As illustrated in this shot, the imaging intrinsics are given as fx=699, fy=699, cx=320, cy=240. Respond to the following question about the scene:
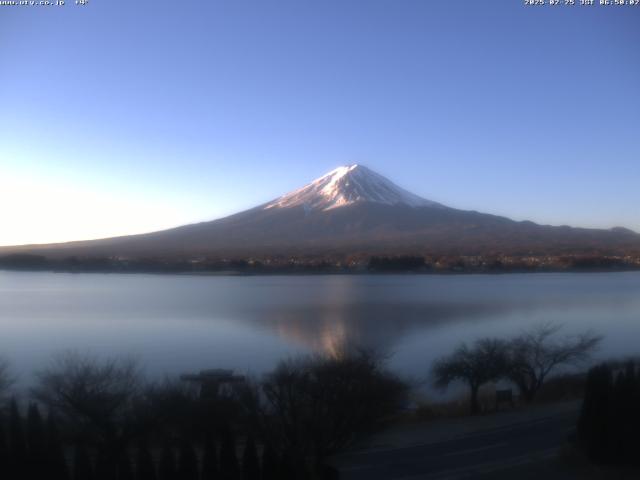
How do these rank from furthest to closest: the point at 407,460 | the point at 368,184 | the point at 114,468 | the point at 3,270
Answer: the point at 368,184
the point at 3,270
the point at 407,460
the point at 114,468

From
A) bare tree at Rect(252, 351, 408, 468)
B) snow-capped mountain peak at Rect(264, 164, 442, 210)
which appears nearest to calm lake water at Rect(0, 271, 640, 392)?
bare tree at Rect(252, 351, 408, 468)

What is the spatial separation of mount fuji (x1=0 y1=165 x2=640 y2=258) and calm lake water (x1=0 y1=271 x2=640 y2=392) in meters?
16.2

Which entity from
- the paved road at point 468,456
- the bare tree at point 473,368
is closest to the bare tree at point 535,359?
the bare tree at point 473,368

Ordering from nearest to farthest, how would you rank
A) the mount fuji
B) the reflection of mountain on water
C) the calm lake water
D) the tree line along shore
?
1. the tree line along shore
2. the calm lake water
3. the reflection of mountain on water
4. the mount fuji

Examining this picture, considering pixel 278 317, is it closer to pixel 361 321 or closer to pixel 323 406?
pixel 361 321

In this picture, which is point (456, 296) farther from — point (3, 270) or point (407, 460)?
point (3, 270)

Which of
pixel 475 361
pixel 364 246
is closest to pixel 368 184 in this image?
pixel 364 246

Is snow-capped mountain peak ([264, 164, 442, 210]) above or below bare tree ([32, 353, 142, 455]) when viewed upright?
above

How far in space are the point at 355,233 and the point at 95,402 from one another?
55.0 metres

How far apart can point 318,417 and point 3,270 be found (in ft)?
149

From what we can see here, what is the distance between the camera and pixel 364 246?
53281 millimetres

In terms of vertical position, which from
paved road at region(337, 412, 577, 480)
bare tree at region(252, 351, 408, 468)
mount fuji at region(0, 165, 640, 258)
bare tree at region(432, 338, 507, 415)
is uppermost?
mount fuji at region(0, 165, 640, 258)

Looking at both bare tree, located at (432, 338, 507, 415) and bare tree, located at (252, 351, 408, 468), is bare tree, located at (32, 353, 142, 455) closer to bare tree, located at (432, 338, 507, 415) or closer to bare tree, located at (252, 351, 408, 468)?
bare tree, located at (252, 351, 408, 468)

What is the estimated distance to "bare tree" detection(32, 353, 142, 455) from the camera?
597 cm
